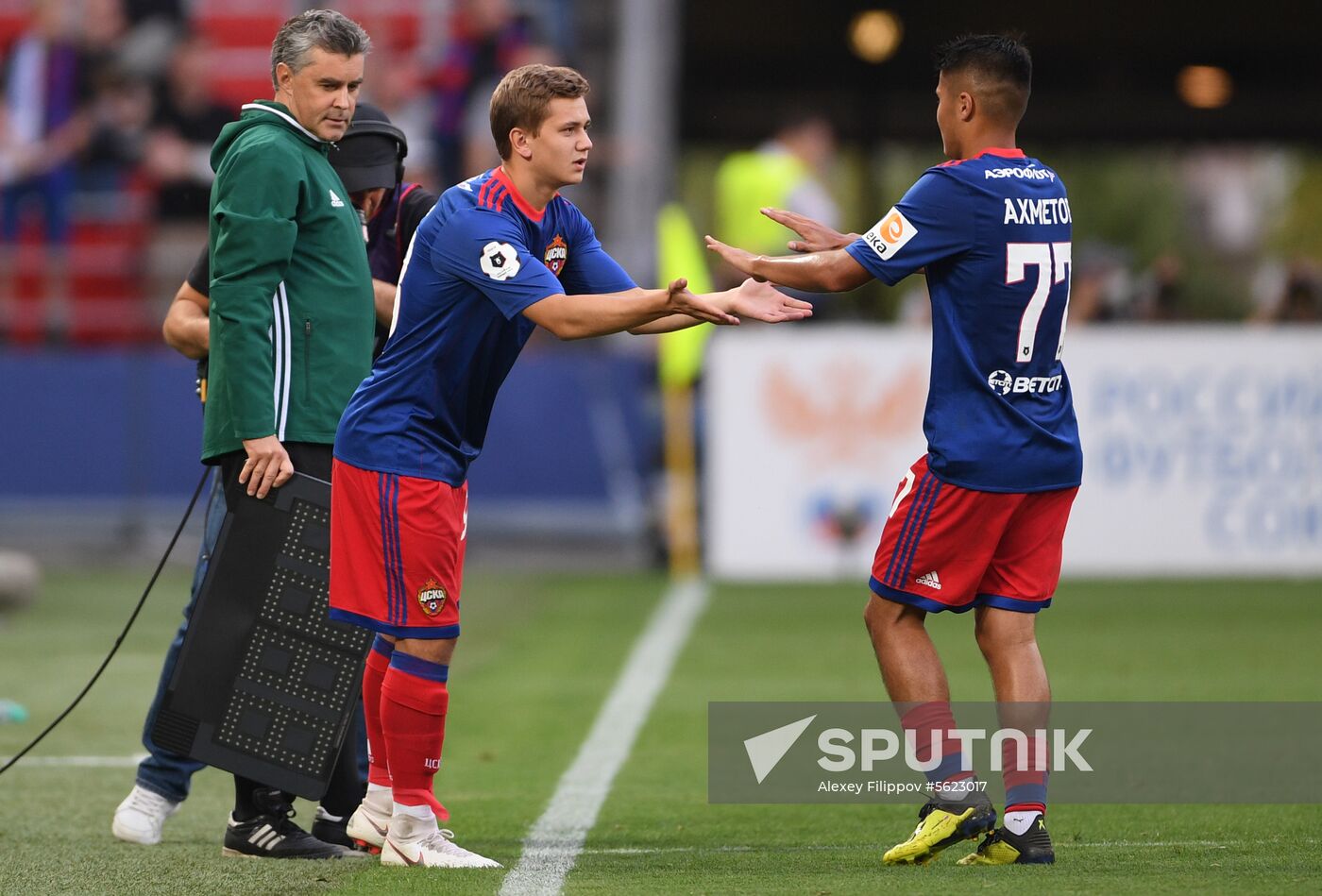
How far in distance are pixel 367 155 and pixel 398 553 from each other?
1.36m

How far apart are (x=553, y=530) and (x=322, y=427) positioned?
370 inches

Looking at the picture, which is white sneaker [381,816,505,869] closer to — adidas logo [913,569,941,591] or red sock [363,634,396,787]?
red sock [363,634,396,787]

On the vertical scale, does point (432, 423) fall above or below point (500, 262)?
below

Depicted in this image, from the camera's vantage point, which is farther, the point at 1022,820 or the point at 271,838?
the point at 271,838

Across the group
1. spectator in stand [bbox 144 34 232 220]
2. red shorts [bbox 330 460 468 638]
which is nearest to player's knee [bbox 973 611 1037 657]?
red shorts [bbox 330 460 468 638]

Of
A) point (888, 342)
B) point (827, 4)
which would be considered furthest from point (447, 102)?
point (827, 4)

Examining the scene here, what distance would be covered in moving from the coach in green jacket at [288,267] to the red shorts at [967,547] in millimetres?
1598

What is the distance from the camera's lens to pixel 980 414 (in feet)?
16.8

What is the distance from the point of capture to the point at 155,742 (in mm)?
5562

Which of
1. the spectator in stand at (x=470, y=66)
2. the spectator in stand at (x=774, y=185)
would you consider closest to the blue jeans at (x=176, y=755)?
the spectator in stand at (x=774, y=185)

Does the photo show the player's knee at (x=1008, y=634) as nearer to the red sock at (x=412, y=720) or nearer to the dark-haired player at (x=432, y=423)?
the dark-haired player at (x=432, y=423)

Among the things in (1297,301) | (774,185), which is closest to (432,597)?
(774,185)

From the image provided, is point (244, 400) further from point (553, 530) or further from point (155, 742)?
point (553, 530)

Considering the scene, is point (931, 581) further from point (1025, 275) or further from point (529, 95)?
point (529, 95)
